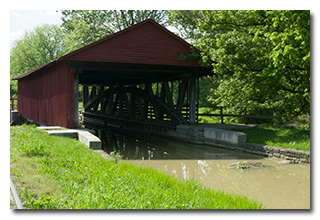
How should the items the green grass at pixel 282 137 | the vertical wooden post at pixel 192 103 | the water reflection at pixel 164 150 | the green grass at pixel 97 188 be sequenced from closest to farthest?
the green grass at pixel 97 188 < the green grass at pixel 282 137 < the water reflection at pixel 164 150 < the vertical wooden post at pixel 192 103

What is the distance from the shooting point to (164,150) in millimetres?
13656

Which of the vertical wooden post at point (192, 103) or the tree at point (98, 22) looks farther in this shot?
the tree at point (98, 22)

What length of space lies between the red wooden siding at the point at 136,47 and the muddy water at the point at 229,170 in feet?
11.4

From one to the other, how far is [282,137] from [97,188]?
9.52m

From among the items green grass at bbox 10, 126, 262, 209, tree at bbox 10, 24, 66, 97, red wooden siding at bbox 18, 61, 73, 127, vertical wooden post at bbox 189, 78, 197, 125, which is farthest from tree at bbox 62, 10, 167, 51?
green grass at bbox 10, 126, 262, 209

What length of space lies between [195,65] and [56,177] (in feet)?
34.8

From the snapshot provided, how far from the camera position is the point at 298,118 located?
1744 cm

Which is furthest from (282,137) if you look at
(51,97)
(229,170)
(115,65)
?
(51,97)

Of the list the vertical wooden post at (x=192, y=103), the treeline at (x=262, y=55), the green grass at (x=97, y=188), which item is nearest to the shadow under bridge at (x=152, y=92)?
the vertical wooden post at (x=192, y=103)

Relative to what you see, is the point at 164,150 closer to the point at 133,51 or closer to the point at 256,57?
Answer: the point at 133,51

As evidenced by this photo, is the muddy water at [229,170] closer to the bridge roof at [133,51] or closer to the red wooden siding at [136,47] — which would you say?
the bridge roof at [133,51]

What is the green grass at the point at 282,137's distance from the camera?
462 inches

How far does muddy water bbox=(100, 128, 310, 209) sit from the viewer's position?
7473mm

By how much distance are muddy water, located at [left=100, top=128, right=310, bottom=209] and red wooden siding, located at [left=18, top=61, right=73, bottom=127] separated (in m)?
2.26
